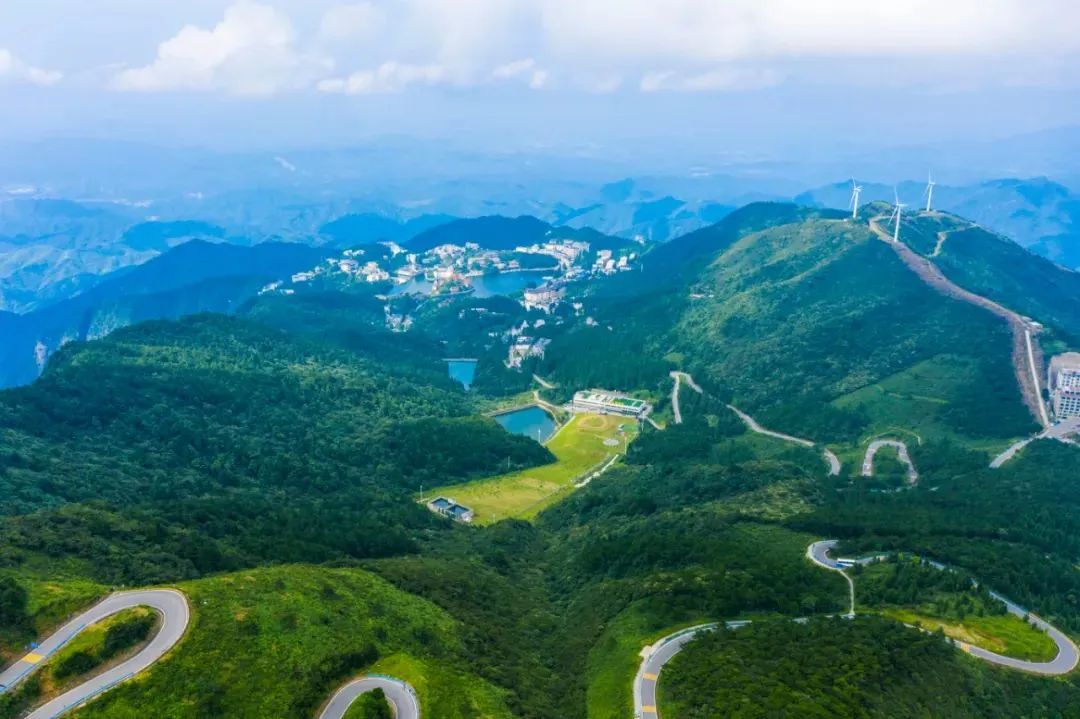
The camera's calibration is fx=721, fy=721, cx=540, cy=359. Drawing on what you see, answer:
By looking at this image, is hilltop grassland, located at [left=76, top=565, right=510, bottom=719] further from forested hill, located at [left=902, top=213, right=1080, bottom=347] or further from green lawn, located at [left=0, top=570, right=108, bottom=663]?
forested hill, located at [left=902, top=213, right=1080, bottom=347]

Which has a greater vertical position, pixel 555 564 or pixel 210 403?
pixel 210 403

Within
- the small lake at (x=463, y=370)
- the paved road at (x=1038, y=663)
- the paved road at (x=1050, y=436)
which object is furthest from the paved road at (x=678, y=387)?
the paved road at (x=1038, y=663)

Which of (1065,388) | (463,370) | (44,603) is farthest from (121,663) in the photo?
(463,370)

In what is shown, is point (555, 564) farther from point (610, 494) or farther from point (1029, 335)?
point (1029, 335)

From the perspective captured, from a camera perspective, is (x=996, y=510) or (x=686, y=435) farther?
(x=686, y=435)

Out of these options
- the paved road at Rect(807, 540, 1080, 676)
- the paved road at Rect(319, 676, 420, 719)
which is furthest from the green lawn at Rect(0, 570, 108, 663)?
the paved road at Rect(807, 540, 1080, 676)

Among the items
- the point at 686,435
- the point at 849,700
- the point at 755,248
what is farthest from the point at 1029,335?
the point at 849,700
